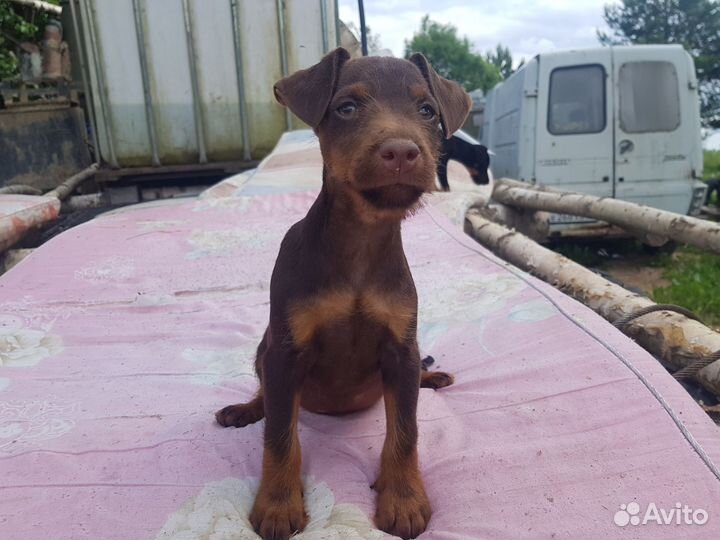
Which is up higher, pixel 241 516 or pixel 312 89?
pixel 312 89

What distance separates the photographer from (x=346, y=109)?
1.98m

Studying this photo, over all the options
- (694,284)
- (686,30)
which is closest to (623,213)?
(694,284)

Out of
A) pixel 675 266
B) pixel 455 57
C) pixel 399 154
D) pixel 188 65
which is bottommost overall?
pixel 675 266

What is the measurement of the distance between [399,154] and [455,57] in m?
57.5

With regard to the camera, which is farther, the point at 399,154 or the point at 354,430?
the point at 354,430

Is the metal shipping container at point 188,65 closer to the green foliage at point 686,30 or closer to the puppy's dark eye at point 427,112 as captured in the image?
the puppy's dark eye at point 427,112

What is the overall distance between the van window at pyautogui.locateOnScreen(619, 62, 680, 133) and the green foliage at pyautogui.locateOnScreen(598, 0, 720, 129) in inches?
813

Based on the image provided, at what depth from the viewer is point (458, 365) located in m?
2.84

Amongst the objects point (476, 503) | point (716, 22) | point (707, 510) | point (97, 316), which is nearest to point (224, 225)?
point (97, 316)


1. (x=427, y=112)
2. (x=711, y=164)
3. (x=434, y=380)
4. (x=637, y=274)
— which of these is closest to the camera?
(x=427, y=112)

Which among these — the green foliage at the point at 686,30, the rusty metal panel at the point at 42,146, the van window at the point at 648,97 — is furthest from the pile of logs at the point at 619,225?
the green foliage at the point at 686,30

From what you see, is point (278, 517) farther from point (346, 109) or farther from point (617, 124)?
point (617, 124)

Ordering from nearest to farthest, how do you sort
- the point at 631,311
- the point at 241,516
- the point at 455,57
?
the point at 241,516 → the point at 631,311 → the point at 455,57

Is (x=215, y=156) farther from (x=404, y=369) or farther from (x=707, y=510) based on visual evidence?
(x=707, y=510)
